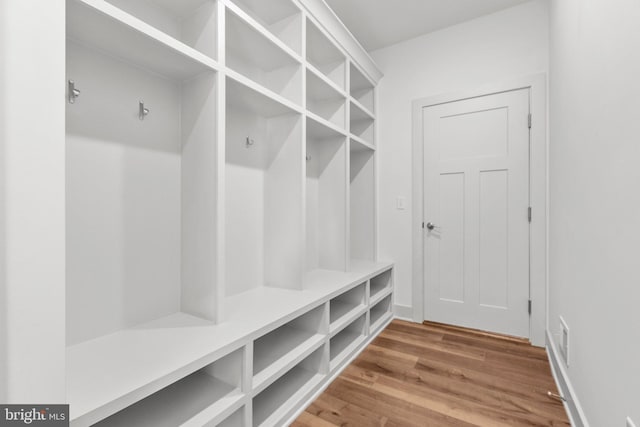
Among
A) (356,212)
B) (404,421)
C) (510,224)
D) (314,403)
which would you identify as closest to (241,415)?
(314,403)

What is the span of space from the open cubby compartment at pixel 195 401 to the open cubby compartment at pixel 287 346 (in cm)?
12

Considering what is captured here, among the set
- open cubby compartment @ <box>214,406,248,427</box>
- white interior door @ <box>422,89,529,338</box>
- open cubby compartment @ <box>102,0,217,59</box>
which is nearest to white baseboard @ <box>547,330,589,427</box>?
white interior door @ <box>422,89,529,338</box>

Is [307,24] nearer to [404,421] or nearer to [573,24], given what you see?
[573,24]

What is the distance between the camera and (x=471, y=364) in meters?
1.93

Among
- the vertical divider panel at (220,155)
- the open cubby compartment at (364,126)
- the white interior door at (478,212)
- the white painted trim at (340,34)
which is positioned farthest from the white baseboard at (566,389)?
the white painted trim at (340,34)

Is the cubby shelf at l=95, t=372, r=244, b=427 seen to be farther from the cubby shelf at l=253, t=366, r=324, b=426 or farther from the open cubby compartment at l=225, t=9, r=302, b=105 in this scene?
the open cubby compartment at l=225, t=9, r=302, b=105

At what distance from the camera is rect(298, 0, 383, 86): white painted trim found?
185cm

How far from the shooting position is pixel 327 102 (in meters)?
2.42

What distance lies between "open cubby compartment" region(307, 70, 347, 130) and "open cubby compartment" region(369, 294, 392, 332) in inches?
63.1

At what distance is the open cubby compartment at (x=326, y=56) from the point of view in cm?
203

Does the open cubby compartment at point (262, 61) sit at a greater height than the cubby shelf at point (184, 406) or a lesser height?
greater

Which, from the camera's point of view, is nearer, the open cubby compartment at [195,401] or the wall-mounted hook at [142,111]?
the open cubby compartment at [195,401]

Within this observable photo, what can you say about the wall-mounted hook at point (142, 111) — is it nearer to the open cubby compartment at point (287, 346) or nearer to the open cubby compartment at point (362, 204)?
the open cubby compartment at point (287, 346)

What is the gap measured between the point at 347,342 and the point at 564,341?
124cm
